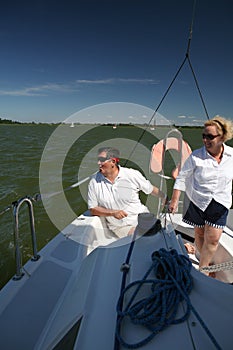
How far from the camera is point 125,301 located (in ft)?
2.81

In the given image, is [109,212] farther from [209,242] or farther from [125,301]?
[125,301]

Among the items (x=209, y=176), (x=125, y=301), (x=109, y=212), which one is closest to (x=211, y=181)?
(x=209, y=176)

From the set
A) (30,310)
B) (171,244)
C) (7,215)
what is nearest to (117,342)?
(171,244)

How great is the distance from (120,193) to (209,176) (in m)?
0.81

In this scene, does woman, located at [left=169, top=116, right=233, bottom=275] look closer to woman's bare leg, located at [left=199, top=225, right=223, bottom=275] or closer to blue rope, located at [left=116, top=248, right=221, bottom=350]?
woman's bare leg, located at [left=199, top=225, right=223, bottom=275]

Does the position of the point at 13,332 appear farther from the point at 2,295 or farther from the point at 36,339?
the point at 2,295

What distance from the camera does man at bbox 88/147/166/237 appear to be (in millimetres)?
2035

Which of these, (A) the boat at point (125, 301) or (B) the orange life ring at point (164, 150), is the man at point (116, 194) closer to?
(B) the orange life ring at point (164, 150)

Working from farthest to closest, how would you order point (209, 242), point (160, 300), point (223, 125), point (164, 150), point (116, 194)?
point (164, 150), point (116, 194), point (209, 242), point (223, 125), point (160, 300)

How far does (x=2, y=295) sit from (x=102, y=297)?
2.61ft

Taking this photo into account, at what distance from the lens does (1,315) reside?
1.25 meters

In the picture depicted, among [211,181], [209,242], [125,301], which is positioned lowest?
[209,242]

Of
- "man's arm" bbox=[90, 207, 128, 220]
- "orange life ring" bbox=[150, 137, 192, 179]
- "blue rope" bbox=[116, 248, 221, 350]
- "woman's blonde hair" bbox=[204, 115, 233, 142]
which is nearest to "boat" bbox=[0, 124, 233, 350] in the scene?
"blue rope" bbox=[116, 248, 221, 350]

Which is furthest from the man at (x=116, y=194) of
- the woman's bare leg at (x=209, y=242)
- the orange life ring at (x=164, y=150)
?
the woman's bare leg at (x=209, y=242)
